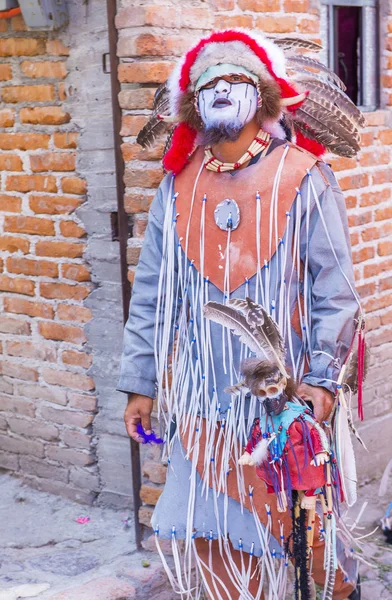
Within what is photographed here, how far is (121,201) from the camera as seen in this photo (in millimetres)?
3596

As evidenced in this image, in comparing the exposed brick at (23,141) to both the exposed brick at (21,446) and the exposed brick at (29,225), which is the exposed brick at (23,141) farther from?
the exposed brick at (21,446)

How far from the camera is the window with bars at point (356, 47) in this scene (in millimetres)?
4215

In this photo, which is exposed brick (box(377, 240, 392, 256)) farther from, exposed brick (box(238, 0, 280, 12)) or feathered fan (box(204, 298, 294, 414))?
feathered fan (box(204, 298, 294, 414))

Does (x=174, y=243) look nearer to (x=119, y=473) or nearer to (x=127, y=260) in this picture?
(x=127, y=260)

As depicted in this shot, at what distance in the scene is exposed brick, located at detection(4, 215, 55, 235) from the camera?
13.3ft

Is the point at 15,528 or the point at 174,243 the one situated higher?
the point at 174,243

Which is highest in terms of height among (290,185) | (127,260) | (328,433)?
(290,185)

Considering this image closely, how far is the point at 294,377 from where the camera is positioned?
9.63 ft

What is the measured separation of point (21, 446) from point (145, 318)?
5.18ft

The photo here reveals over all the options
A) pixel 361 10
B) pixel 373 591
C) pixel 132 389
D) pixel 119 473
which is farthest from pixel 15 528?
pixel 361 10

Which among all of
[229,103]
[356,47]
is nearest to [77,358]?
[229,103]

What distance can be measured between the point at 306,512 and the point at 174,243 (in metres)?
0.97

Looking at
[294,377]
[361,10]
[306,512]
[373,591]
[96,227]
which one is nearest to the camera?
[306,512]

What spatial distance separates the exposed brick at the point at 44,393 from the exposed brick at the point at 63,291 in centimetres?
44
